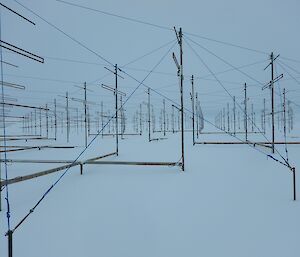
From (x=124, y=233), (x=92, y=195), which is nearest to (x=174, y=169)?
(x=92, y=195)

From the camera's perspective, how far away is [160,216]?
4574mm

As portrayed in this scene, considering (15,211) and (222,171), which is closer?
(15,211)

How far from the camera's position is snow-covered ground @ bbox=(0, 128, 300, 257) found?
349 centimetres

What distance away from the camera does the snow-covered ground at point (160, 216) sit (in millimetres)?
3488

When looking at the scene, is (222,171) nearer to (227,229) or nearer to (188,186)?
(188,186)

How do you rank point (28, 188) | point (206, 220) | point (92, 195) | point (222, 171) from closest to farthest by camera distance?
point (206, 220)
point (92, 195)
point (28, 188)
point (222, 171)

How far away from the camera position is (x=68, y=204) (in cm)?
524

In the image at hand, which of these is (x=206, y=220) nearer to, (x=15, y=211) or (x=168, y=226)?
(x=168, y=226)

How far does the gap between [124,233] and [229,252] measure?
1.64 meters

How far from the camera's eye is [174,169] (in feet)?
28.0

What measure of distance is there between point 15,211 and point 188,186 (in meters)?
4.09

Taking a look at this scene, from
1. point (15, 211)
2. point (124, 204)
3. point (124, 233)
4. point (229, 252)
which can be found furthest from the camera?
→ point (124, 204)

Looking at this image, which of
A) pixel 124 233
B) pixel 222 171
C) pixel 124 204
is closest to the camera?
pixel 124 233

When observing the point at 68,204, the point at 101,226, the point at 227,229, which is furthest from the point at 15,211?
the point at 227,229
